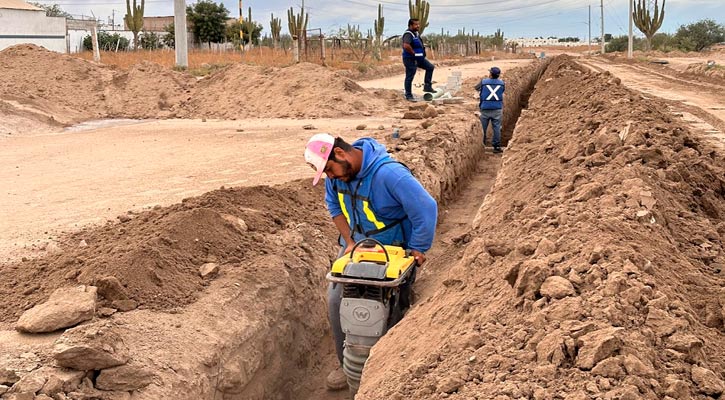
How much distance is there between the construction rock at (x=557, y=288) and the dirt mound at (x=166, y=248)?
2674 mm

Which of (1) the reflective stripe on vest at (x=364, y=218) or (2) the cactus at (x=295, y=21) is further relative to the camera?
(2) the cactus at (x=295, y=21)

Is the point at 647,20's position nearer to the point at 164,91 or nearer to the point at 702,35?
the point at 702,35

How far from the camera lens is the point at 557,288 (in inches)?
128

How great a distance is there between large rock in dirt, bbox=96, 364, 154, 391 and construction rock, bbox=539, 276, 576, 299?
2.32 meters

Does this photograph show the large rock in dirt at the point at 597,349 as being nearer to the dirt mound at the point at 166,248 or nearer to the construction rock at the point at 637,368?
the construction rock at the point at 637,368

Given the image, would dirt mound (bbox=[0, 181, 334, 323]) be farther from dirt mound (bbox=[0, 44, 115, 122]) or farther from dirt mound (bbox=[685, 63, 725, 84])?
dirt mound (bbox=[685, 63, 725, 84])

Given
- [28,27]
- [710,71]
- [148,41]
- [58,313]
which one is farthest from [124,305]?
[148,41]

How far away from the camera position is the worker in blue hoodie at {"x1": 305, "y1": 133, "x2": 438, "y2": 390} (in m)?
4.40

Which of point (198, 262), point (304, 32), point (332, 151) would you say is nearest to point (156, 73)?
point (304, 32)

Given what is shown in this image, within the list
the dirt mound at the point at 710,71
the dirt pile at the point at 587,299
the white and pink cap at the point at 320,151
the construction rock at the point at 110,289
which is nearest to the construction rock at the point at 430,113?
the dirt pile at the point at 587,299

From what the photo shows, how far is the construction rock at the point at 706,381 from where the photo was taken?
8.34ft

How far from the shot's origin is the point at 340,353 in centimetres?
499

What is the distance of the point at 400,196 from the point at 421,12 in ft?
112

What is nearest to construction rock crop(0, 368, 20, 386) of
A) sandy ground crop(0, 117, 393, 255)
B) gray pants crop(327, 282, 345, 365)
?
gray pants crop(327, 282, 345, 365)
